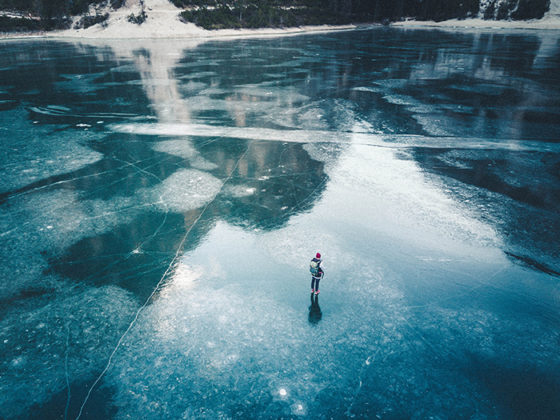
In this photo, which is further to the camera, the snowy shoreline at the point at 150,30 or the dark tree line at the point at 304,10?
the dark tree line at the point at 304,10

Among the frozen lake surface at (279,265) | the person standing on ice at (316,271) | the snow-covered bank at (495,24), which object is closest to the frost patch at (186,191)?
the frozen lake surface at (279,265)

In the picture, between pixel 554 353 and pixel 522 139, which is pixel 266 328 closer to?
pixel 554 353

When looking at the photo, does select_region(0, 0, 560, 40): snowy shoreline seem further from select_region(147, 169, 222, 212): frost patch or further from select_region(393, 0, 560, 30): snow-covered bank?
select_region(147, 169, 222, 212): frost patch

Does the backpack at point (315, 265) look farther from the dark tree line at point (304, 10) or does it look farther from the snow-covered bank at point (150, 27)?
the dark tree line at point (304, 10)

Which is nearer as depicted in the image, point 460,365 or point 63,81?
point 460,365

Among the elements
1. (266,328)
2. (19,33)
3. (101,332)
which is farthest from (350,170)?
(19,33)

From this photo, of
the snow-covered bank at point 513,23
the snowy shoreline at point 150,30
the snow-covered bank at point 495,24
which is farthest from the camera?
the snow-covered bank at point 513,23

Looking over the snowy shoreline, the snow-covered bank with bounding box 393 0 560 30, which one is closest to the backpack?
the snowy shoreline
